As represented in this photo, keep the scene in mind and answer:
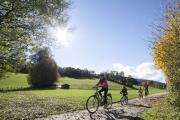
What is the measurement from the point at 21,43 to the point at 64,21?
12.7 feet

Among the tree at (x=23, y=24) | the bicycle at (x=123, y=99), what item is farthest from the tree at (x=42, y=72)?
the tree at (x=23, y=24)

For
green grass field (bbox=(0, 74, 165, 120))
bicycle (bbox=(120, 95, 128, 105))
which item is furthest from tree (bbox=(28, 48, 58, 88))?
bicycle (bbox=(120, 95, 128, 105))

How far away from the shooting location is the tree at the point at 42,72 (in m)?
100

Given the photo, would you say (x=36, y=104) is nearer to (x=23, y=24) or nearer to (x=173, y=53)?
(x=23, y=24)

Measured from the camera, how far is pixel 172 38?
73.2ft

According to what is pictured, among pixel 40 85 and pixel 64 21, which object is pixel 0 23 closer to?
pixel 64 21

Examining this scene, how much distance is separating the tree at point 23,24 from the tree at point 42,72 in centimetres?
7219

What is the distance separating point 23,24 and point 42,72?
7644cm

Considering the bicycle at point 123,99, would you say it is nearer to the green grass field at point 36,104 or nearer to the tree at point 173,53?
the green grass field at point 36,104

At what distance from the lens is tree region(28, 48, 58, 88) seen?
100 m

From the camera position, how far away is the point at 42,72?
3952 inches

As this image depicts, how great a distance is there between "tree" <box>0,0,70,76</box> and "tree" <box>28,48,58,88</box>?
7219cm

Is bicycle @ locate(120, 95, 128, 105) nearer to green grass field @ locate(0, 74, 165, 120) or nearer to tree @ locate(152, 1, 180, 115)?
green grass field @ locate(0, 74, 165, 120)

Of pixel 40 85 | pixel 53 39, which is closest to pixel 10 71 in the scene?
pixel 53 39
